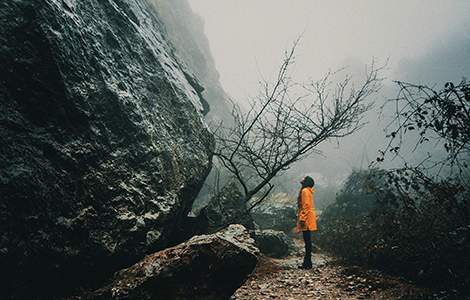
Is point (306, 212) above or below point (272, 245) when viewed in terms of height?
above

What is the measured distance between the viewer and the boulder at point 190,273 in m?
1.94

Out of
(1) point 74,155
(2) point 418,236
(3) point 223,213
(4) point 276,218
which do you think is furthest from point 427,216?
(4) point 276,218

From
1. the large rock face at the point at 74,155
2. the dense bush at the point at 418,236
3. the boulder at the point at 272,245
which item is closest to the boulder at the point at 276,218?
the dense bush at the point at 418,236

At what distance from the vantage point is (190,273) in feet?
6.64

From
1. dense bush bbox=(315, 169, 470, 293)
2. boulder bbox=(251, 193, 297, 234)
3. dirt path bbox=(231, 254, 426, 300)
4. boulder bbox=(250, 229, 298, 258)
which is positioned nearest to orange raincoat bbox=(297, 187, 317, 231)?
dirt path bbox=(231, 254, 426, 300)

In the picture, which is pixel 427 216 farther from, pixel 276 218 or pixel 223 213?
pixel 276 218

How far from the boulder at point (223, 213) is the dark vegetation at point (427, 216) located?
2559 millimetres

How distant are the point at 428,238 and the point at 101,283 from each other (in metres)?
4.53

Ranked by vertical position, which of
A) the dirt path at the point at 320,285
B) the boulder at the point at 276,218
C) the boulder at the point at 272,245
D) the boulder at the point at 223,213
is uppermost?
the boulder at the point at 276,218

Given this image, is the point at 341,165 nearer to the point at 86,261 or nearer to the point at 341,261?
the point at 341,261

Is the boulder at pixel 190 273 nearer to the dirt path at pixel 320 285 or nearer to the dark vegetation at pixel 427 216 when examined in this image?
the dirt path at pixel 320 285

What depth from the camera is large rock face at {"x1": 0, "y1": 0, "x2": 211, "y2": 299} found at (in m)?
1.76

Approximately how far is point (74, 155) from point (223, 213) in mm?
3121

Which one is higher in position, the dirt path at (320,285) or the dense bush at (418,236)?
the dense bush at (418,236)
